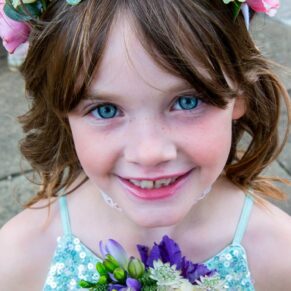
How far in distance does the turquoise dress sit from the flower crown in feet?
2.17

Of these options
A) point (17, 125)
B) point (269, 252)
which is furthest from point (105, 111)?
point (17, 125)

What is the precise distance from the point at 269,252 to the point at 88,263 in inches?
23.3

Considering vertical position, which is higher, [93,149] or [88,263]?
[93,149]

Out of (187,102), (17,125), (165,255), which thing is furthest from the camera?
(17,125)

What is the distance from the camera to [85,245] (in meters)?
2.08

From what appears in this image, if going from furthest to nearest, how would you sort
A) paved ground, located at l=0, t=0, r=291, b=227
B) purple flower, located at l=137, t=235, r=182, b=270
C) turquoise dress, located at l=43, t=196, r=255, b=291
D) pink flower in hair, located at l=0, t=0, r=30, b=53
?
paved ground, located at l=0, t=0, r=291, b=227 < turquoise dress, located at l=43, t=196, r=255, b=291 < pink flower in hair, located at l=0, t=0, r=30, b=53 < purple flower, located at l=137, t=235, r=182, b=270

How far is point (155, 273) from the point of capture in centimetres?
135

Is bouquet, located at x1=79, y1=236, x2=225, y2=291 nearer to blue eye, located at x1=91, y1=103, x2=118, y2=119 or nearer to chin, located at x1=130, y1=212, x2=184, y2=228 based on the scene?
chin, located at x1=130, y1=212, x2=184, y2=228

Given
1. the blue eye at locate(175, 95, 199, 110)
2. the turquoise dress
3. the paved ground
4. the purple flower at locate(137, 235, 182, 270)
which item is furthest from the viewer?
the paved ground

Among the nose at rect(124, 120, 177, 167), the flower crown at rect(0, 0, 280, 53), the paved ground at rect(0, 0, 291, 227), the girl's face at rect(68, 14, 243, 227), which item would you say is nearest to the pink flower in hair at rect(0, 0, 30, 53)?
the flower crown at rect(0, 0, 280, 53)

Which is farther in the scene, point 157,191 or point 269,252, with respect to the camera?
point 269,252

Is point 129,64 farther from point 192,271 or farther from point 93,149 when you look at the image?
point 192,271

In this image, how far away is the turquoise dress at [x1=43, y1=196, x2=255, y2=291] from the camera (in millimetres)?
2023

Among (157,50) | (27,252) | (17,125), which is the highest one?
(157,50)
